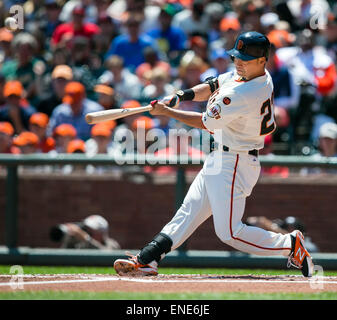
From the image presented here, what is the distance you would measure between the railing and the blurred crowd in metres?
0.58

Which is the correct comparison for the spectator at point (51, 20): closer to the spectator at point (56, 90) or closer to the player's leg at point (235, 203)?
the spectator at point (56, 90)

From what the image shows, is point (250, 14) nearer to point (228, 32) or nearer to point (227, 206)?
point (228, 32)

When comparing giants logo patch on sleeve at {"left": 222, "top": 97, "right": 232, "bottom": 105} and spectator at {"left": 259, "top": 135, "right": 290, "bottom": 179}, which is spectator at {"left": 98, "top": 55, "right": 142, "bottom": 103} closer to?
spectator at {"left": 259, "top": 135, "right": 290, "bottom": 179}

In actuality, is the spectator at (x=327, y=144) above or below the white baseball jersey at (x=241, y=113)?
below

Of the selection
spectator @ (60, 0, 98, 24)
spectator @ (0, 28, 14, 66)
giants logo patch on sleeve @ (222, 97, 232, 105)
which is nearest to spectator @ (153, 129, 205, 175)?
giants logo patch on sleeve @ (222, 97, 232, 105)

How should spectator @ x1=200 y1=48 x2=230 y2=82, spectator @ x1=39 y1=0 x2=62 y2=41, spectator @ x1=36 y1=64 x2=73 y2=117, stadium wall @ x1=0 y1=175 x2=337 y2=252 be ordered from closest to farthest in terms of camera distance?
stadium wall @ x1=0 y1=175 x2=337 y2=252
spectator @ x1=200 y1=48 x2=230 y2=82
spectator @ x1=36 y1=64 x2=73 y2=117
spectator @ x1=39 y1=0 x2=62 y2=41

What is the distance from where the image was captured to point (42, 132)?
9.16 m

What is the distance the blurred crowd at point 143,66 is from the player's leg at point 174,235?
8.26 feet

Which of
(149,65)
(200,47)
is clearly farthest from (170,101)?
(200,47)

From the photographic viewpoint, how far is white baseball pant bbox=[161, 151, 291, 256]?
5320 mm

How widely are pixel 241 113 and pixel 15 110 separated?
16.7 ft

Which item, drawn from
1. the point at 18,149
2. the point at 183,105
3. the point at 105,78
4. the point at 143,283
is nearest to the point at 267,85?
the point at 143,283

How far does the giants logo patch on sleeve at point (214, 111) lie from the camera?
17.2 ft

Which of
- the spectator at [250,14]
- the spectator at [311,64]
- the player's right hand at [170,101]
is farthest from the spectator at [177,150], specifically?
the player's right hand at [170,101]
